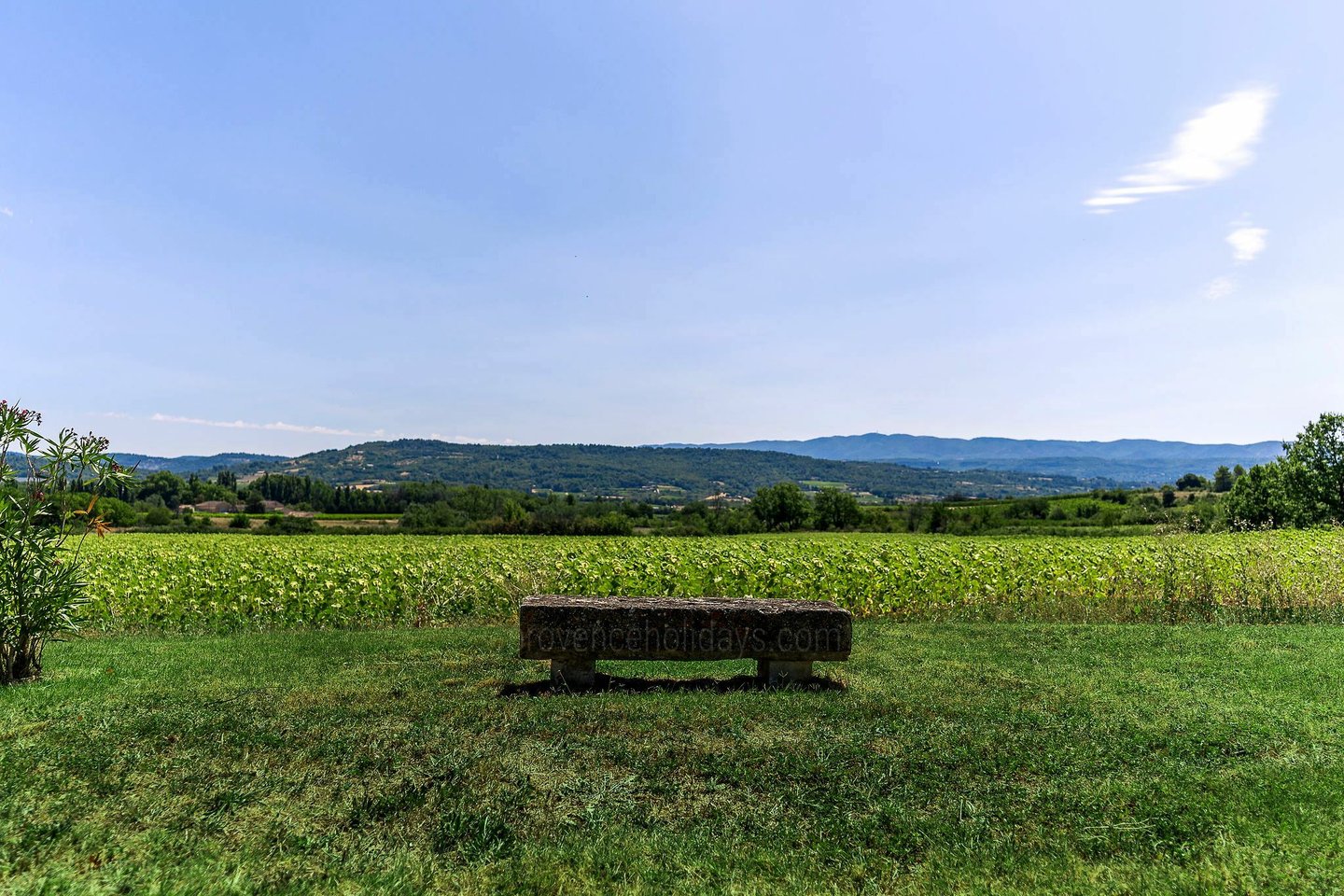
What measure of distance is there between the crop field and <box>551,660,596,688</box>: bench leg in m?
7.12

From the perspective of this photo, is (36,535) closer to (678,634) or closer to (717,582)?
(678,634)

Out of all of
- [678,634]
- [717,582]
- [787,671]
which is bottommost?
[717,582]

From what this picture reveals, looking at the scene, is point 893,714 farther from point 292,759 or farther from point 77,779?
point 77,779

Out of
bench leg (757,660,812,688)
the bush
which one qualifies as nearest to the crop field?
the bush

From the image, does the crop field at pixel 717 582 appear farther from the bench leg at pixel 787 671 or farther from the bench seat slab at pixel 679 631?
the bench leg at pixel 787 671

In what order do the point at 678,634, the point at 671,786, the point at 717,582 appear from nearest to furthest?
the point at 671,786
the point at 678,634
the point at 717,582

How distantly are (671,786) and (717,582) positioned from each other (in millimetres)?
11613

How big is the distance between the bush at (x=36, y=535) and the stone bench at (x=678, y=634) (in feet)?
16.9

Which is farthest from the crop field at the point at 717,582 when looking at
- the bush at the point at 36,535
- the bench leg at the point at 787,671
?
the bench leg at the point at 787,671

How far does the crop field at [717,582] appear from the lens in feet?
49.1

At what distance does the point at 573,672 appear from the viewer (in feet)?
26.6

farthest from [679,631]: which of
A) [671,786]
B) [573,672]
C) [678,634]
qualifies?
[671,786]

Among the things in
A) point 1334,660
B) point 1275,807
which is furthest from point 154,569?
point 1334,660

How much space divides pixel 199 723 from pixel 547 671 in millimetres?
3711
